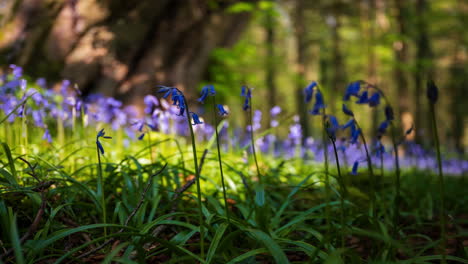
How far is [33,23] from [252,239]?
6.24 metres

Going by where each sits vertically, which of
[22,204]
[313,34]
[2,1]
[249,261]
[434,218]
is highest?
[313,34]

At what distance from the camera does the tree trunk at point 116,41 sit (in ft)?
19.5

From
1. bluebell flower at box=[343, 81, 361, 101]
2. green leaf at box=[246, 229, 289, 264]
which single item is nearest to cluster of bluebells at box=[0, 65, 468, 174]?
bluebell flower at box=[343, 81, 361, 101]

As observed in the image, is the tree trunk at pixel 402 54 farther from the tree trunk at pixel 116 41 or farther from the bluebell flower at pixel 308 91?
the bluebell flower at pixel 308 91

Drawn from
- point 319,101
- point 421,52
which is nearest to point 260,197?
point 319,101

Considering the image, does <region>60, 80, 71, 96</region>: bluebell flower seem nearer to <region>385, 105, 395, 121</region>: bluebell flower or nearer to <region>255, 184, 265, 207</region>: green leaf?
<region>255, 184, 265, 207</region>: green leaf

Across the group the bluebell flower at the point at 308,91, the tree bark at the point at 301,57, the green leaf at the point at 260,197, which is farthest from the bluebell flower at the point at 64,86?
the tree bark at the point at 301,57

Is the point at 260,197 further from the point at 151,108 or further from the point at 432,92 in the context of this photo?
the point at 151,108

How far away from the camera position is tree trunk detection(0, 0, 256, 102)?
594 centimetres

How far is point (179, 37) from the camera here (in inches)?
290

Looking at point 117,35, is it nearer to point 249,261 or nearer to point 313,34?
point 249,261

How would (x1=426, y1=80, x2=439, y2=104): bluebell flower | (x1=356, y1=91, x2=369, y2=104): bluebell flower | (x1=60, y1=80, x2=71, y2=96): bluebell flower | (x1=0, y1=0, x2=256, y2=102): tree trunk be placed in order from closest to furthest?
(x1=426, y1=80, x2=439, y2=104): bluebell flower
(x1=356, y1=91, x2=369, y2=104): bluebell flower
(x1=60, y1=80, x2=71, y2=96): bluebell flower
(x1=0, y1=0, x2=256, y2=102): tree trunk

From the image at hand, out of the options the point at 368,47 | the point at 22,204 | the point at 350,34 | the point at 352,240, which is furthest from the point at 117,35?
the point at 350,34

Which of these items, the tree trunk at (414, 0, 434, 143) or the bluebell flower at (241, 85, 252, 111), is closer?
the bluebell flower at (241, 85, 252, 111)
